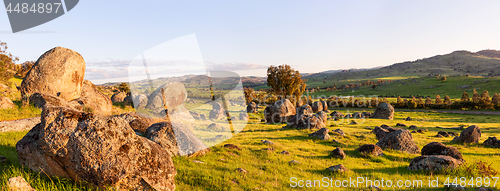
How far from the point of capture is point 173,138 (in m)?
10.5

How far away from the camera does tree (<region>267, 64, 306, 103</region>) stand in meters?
60.6

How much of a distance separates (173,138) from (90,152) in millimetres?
5260

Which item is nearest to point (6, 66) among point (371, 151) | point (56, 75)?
point (56, 75)

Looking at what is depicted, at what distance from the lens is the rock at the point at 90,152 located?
5344 mm

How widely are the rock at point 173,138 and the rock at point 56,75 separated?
52.8ft

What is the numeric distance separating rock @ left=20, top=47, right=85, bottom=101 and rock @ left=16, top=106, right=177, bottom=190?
58.7 feet

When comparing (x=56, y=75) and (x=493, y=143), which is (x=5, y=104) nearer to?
(x=56, y=75)

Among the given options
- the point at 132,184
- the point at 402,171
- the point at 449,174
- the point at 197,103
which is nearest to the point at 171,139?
the point at 197,103

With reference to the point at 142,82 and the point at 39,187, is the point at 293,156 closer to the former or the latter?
the point at 142,82

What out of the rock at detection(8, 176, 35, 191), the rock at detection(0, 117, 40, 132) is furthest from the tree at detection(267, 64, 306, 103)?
the rock at detection(8, 176, 35, 191)

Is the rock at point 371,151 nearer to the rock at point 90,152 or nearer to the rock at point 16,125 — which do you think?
the rock at point 90,152

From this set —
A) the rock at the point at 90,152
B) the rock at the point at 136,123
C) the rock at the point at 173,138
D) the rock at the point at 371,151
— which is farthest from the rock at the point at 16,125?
the rock at the point at 371,151

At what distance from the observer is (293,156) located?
14.1 m

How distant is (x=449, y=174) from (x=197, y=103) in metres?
13.6
